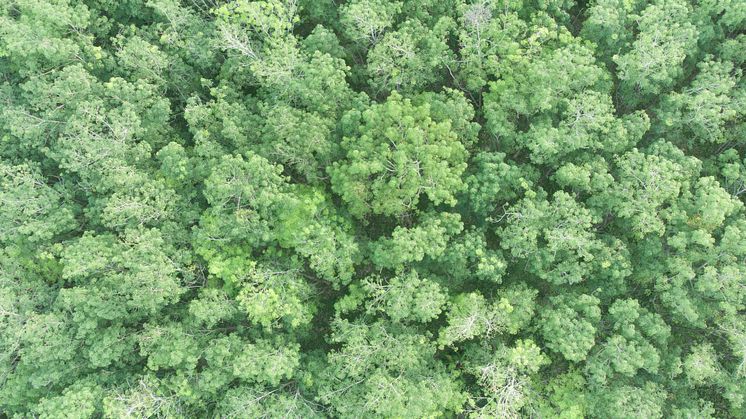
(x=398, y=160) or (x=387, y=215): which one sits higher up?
(x=398, y=160)

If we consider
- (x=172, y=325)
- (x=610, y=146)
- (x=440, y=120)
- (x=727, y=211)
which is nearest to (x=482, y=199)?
(x=440, y=120)

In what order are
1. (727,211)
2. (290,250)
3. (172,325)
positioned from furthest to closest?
(290,250), (172,325), (727,211)

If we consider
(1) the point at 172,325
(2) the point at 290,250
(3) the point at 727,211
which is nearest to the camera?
(3) the point at 727,211

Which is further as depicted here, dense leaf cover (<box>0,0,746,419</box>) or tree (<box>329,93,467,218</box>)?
dense leaf cover (<box>0,0,746,419</box>)

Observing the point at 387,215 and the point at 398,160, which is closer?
the point at 398,160

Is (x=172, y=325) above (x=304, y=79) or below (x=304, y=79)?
below

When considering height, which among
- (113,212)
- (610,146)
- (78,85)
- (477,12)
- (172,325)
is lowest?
(172,325)

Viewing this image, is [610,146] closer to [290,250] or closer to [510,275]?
[510,275]

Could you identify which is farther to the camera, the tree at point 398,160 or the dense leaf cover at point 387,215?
the dense leaf cover at point 387,215
